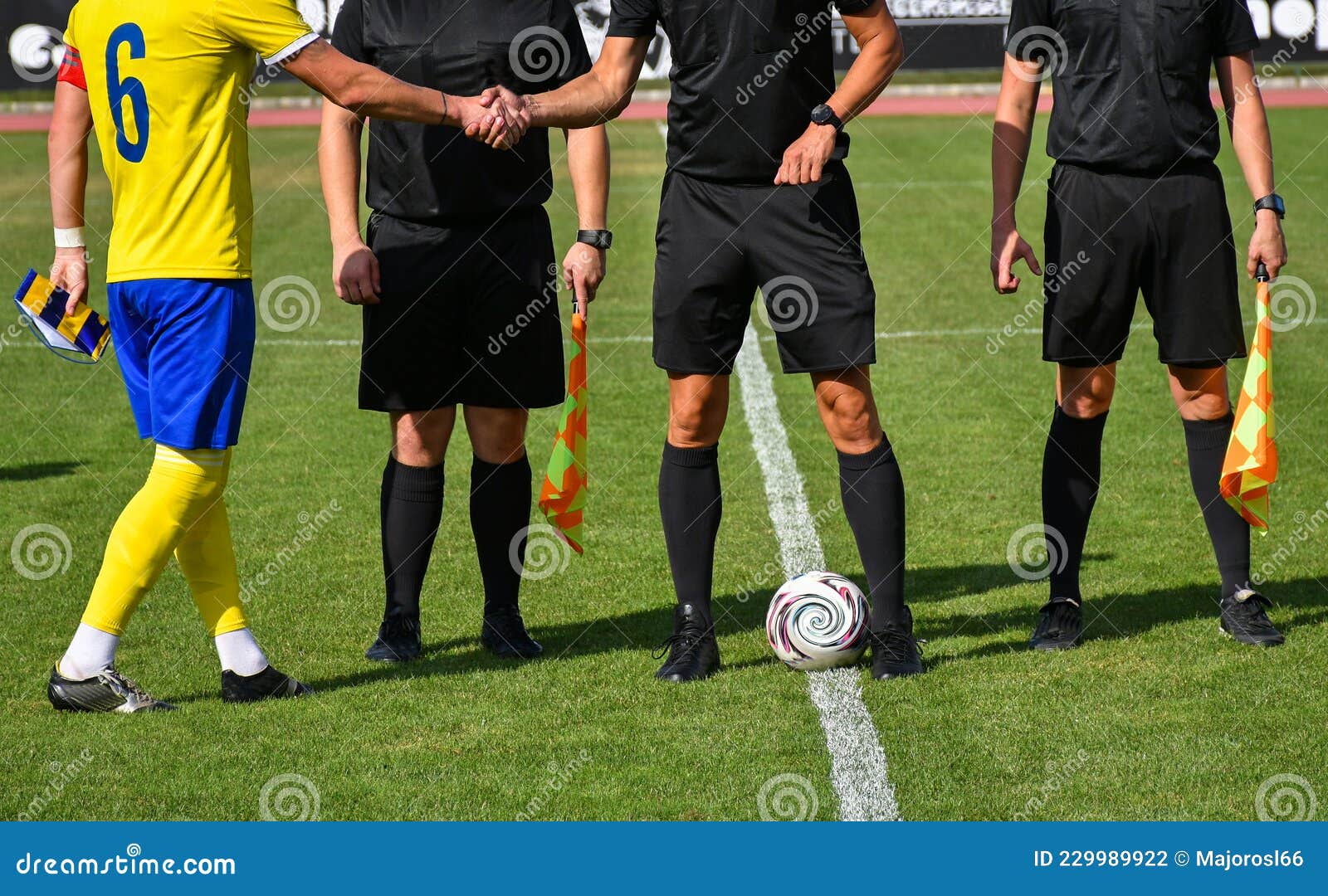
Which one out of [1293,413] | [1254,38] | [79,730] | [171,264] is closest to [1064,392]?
[1254,38]

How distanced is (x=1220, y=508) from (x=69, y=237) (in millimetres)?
3492

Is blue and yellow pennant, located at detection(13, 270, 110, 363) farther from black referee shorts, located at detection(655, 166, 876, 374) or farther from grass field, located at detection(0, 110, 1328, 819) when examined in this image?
black referee shorts, located at detection(655, 166, 876, 374)

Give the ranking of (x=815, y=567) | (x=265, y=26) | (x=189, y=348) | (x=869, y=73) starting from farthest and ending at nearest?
(x=815, y=567)
(x=869, y=73)
(x=189, y=348)
(x=265, y=26)

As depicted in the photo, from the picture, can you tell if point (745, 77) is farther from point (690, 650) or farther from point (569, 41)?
point (690, 650)

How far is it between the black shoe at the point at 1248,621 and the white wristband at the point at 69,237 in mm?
3521

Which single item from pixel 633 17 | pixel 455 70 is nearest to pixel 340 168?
pixel 455 70

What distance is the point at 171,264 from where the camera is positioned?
4105 mm

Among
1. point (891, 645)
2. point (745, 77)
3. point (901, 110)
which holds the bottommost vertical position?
point (901, 110)

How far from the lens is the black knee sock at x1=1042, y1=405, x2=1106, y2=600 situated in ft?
15.9

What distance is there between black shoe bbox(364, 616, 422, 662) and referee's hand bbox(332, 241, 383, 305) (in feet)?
3.28

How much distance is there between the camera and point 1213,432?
4.88 m

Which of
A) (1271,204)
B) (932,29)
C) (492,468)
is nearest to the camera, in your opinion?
(1271,204)

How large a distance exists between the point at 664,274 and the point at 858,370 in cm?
62

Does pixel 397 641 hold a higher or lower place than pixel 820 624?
lower
